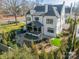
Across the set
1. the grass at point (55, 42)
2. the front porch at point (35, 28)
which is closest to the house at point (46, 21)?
the front porch at point (35, 28)

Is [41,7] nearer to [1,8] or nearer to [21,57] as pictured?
[21,57]

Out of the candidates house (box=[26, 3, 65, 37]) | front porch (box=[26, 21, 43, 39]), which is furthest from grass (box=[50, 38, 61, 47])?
front porch (box=[26, 21, 43, 39])

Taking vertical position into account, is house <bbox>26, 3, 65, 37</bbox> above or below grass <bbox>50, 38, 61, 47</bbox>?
above

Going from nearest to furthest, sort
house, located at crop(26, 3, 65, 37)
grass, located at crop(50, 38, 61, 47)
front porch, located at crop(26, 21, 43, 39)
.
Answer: grass, located at crop(50, 38, 61, 47) < house, located at crop(26, 3, 65, 37) < front porch, located at crop(26, 21, 43, 39)

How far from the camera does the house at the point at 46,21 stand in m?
27.9

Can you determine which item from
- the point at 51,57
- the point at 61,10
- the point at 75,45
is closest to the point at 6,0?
the point at 61,10

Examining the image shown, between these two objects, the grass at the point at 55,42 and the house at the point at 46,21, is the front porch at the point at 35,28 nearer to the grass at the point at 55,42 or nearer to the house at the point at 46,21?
the house at the point at 46,21

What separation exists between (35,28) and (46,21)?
2.86 m

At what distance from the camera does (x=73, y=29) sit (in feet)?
82.1

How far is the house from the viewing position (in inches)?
1098

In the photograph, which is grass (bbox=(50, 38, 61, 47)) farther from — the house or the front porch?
the front porch

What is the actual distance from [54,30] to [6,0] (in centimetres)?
2495

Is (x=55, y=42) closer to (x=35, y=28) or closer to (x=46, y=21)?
(x=46, y=21)

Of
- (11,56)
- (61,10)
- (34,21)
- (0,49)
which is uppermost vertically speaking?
(61,10)
